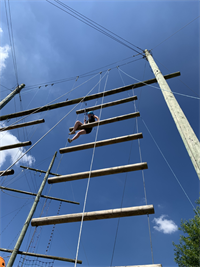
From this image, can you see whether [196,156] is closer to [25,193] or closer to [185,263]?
[25,193]

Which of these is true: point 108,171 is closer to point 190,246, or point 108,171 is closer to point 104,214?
point 104,214

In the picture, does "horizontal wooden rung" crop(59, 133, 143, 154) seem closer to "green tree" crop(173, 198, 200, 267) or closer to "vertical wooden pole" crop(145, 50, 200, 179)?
"vertical wooden pole" crop(145, 50, 200, 179)

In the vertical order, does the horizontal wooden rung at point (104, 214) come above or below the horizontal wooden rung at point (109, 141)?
below

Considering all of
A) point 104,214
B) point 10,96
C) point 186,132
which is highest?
point 10,96

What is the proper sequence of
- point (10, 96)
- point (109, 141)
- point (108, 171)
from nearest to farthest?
point (108, 171) < point (109, 141) < point (10, 96)

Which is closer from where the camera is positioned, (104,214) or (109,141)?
(104,214)

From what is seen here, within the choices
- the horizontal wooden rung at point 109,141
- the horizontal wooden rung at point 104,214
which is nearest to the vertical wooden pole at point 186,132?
the horizontal wooden rung at point 104,214

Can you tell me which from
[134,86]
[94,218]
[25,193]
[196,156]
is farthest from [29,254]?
[134,86]

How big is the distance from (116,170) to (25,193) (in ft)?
26.4

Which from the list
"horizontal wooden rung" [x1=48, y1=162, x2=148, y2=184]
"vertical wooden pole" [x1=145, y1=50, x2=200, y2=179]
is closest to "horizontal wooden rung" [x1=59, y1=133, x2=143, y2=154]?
"horizontal wooden rung" [x1=48, y1=162, x2=148, y2=184]

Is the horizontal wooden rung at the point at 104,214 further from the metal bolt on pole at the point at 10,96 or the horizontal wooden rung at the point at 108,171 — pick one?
the metal bolt on pole at the point at 10,96

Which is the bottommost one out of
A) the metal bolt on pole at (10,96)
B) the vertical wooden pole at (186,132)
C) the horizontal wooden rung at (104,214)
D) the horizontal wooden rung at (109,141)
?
the horizontal wooden rung at (104,214)

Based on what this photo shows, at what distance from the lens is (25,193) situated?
29.5 feet

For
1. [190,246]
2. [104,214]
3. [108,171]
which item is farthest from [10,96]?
[190,246]
